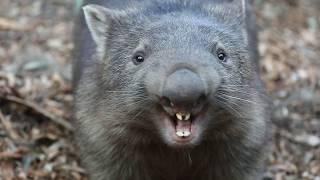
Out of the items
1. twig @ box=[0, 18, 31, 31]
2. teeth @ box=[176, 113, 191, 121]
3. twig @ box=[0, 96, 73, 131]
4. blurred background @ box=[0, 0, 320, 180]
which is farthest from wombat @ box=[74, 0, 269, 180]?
twig @ box=[0, 18, 31, 31]

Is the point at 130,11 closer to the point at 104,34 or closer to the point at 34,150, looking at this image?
the point at 104,34

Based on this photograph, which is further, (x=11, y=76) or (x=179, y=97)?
(x=11, y=76)

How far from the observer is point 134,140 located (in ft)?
15.9

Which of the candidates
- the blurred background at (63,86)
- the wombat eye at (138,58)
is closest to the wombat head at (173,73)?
the wombat eye at (138,58)

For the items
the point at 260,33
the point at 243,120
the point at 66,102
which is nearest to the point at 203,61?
the point at 243,120

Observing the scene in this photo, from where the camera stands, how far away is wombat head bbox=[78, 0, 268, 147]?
421cm

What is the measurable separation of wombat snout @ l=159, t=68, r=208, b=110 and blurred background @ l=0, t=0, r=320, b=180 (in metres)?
1.96

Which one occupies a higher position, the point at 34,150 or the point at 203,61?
the point at 203,61

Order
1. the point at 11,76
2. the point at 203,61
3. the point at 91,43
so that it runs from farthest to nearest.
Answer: the point at 11,76
the point at 91,43
the point at 203,61

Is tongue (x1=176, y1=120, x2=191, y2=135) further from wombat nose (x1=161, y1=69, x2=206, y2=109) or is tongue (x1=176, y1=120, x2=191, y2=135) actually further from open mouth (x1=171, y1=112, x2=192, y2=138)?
wombat nose (x1=161, y1=69, x2=206, y2=109)

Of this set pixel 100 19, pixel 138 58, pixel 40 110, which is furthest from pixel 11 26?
pixel 138 58

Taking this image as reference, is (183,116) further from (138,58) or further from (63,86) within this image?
(63,86)

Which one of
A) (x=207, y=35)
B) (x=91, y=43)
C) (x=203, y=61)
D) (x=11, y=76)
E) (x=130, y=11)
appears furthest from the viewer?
(x=11, y=76)

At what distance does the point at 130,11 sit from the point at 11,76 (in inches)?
71.7
